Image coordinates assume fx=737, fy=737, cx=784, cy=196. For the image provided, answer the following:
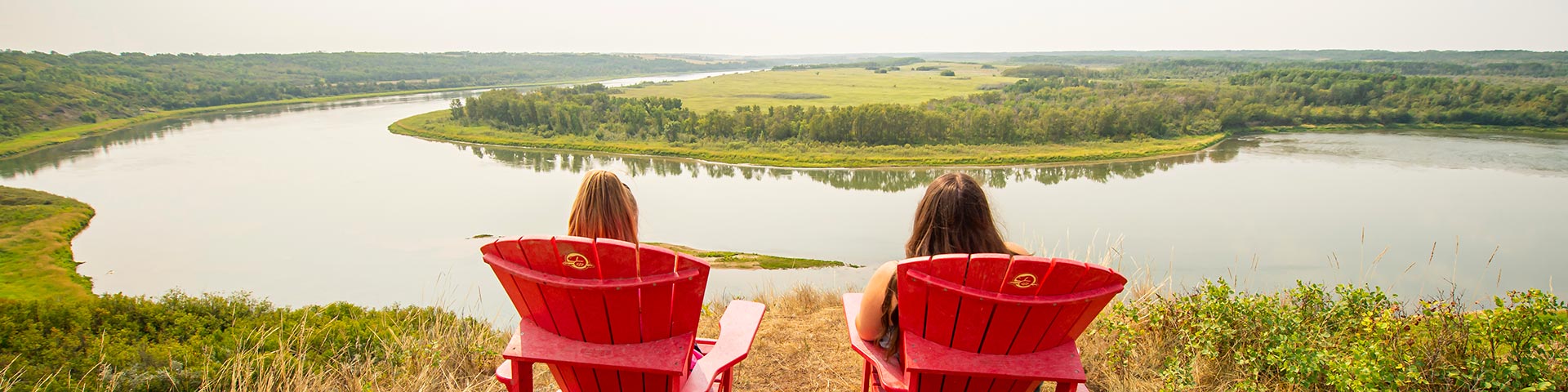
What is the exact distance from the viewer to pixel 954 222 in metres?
1.92

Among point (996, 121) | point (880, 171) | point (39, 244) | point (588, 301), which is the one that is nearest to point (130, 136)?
point (39, 244)

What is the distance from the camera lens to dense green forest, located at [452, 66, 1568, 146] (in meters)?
39.9

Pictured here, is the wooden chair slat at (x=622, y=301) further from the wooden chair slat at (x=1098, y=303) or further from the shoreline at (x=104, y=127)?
the shoreline at (x=104, y=127)

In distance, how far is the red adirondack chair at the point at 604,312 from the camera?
161 cm

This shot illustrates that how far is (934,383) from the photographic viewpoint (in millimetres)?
1923

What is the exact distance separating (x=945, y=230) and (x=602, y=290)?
0.89 meters

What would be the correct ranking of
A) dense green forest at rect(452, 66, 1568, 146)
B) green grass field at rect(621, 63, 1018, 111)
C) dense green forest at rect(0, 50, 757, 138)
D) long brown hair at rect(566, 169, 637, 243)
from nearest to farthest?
1. long brown hair at rect(566, 169, 637, 243)
2. dense green forest at rect(452, 66, 1568, 146)
3. dense green forest at rect(0, 50, 757, 138)
4. green grass field at rect(621, 63, 1018, 111)

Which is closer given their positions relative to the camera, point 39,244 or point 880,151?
point 39,244

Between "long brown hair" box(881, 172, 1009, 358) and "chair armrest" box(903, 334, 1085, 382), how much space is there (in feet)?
0.26

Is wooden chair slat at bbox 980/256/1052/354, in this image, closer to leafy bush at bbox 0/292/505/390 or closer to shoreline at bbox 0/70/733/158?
leafy bush at bbox 0/292/505/390

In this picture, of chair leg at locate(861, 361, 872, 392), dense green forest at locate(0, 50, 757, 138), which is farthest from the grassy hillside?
dense green forest at locate(0, 50, 757, 138)

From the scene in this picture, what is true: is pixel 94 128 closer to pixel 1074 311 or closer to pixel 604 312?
pixel 604 312

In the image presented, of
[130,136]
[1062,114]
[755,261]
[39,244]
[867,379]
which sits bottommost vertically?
[39,244]

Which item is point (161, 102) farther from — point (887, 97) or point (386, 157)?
point (887, 97)
